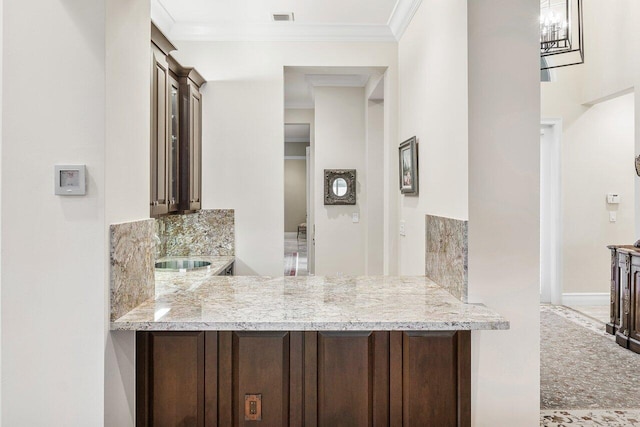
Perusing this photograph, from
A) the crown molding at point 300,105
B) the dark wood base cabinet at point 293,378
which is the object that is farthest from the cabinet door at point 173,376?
the crown molding at point 300,105

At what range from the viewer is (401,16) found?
344 cm

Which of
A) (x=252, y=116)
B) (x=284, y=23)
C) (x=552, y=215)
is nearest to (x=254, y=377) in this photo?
(x=252, y=116)

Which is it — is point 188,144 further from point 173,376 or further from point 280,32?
point 173,376

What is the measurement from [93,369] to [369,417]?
3.46 feet

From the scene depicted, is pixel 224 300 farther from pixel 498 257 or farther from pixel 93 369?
pixel 498 257

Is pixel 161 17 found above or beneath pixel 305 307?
above

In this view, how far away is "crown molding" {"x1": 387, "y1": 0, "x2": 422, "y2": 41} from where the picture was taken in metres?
3.17

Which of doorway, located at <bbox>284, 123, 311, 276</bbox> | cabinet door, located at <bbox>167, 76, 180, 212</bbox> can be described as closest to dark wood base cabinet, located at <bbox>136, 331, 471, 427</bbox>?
cabinet door, located at <bbox>167, 76, 180, 212</bbox>

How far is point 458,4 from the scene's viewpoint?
7.07ft

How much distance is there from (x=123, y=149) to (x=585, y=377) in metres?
3.53

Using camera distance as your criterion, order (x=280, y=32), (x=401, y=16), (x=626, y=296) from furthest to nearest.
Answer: (x=626, y=296) → (x=280, y=32) → (x=401, y=16)

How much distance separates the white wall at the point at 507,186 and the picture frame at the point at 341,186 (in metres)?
3.63

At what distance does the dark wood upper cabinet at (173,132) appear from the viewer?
2.81 metres

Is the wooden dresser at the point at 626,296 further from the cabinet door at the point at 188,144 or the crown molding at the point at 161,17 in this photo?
the crown molding at the point at 161,17
